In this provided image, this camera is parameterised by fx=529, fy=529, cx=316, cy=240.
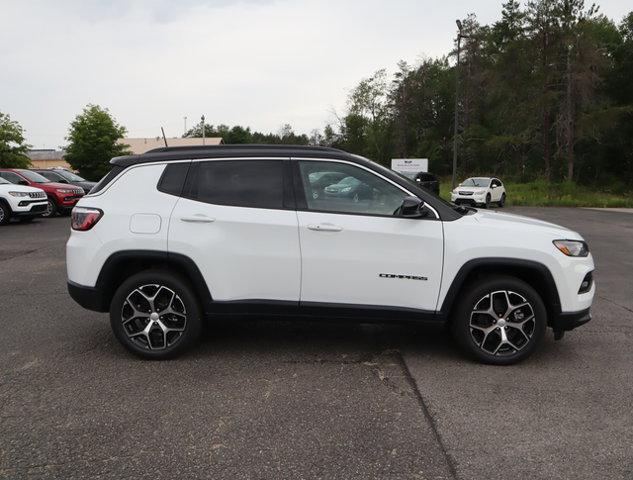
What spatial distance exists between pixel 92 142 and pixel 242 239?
151 ft

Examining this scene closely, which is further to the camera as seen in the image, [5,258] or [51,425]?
[5,258]

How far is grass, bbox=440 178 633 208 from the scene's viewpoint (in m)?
31.4

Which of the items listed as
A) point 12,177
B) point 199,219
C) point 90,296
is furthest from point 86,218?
point 12,177

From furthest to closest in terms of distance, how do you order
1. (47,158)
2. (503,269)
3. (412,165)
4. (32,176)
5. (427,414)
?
(47,158), (412,165), (32,176), (503,269), (427,414)

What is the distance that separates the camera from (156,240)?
14.3 feet

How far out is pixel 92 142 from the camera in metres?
45.6

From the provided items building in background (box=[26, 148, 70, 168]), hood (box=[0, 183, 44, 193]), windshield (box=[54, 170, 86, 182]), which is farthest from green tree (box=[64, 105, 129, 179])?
building in background (box=[26, 148, 70, 168])

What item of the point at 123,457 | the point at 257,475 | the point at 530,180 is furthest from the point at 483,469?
the point at 530,180

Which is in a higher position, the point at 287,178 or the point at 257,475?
the point at 287,178

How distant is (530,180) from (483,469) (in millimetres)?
48604

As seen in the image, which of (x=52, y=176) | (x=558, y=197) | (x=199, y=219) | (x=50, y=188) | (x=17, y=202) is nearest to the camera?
(x=199, y=219)

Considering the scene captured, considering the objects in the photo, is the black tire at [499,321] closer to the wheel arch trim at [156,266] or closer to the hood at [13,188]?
the wheel arch trim at [156,266]

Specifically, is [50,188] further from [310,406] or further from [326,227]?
[310,406]

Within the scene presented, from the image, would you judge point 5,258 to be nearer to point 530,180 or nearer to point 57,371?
point 57,371
